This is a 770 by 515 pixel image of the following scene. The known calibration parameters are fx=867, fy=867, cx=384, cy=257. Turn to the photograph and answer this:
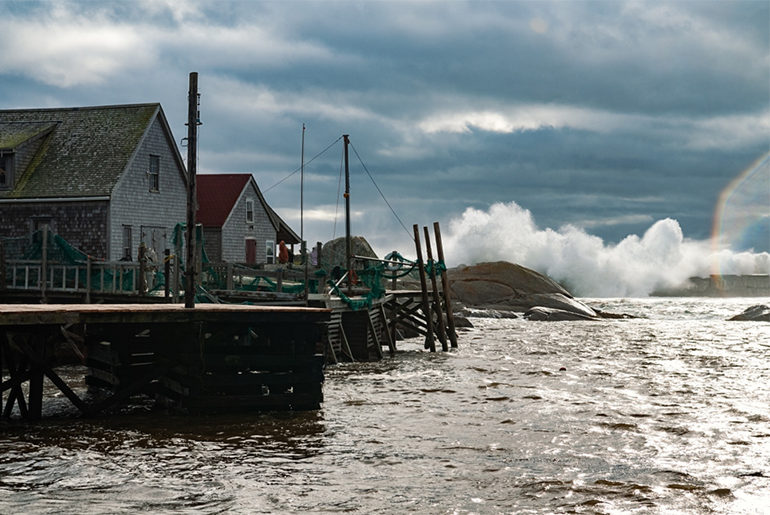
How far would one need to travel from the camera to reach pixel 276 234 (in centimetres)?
4528

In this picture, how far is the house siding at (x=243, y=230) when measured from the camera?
134 ft

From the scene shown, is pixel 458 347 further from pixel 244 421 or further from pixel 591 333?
pixel 244 421

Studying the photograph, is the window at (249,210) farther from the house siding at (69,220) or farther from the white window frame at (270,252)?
the house siding at (69,220)

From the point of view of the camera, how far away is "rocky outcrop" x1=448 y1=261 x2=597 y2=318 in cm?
4744

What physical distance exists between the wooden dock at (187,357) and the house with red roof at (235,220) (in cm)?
2586

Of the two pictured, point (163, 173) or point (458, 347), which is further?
point (163, 173)

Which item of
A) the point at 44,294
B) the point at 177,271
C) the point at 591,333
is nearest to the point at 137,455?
the point at 177,271

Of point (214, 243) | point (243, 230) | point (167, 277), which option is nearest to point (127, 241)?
point (214, 243)

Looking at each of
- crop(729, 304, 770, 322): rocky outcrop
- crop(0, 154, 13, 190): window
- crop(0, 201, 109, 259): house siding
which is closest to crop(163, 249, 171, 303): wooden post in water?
crop(0, 201, 109, 259): house siding

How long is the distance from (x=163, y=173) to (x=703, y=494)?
2877 centimetres

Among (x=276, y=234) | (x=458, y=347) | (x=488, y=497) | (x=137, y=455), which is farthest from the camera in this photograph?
(x=276, y=234)

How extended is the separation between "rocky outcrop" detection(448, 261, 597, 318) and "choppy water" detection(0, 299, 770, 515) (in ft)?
90.8

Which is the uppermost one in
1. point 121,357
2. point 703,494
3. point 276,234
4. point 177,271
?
point 276,234

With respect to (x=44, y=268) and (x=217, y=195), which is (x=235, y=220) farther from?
(x=44, y=268)
